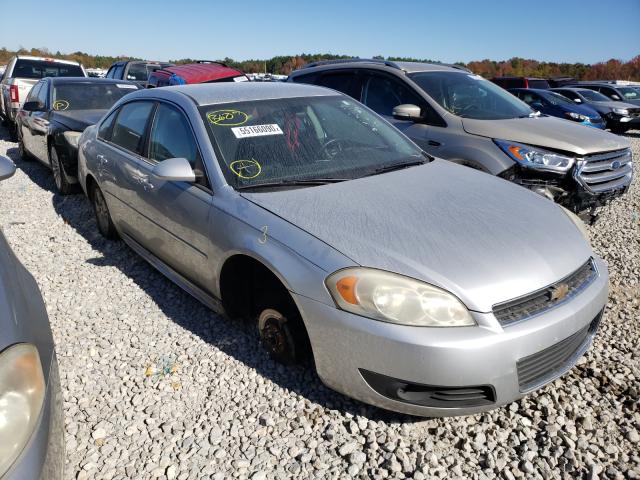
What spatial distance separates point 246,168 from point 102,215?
2500 mm

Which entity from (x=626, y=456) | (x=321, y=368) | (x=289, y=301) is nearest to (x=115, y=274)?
(x=289, y=301)

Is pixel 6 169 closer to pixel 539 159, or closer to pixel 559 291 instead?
pixel 559 291

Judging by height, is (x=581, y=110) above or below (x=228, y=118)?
below

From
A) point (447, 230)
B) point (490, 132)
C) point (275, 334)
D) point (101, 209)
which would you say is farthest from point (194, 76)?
point (447, 230)

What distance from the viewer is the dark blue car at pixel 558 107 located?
12117 millimetres

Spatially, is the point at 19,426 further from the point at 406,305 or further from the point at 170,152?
the point at 170,152

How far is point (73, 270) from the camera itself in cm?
412

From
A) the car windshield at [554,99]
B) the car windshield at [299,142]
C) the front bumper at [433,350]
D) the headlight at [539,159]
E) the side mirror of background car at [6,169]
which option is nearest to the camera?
the front bumper at [433,350]

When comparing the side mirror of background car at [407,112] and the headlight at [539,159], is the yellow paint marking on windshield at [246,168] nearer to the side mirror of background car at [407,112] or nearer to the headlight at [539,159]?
the side mirror of background car at [407,112]

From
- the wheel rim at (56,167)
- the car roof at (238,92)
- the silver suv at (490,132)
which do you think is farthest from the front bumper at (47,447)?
the wheel rim at (56,167)

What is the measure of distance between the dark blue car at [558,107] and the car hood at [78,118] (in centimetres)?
1033

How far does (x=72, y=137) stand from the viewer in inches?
229

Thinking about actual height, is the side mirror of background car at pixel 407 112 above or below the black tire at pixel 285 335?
above

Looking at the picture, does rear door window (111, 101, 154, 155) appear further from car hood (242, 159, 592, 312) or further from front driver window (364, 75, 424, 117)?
front driver window (364, 75, 424, 117)
